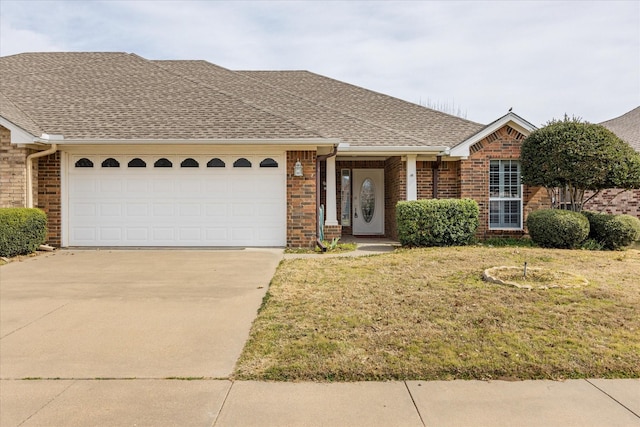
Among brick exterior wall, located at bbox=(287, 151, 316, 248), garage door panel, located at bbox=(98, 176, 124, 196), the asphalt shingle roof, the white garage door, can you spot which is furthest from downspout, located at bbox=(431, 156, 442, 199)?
garage door panel, located at bbox=(98, 176, 124, 196)

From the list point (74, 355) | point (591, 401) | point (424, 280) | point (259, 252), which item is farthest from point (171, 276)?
point (591, 401)

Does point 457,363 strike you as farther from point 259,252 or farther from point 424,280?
point 259,252

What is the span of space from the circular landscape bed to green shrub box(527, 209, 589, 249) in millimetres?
4127

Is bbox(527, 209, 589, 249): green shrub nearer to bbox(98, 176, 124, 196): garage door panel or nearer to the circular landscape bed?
the circular landscape bed

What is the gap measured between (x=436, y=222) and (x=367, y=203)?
4948 mm

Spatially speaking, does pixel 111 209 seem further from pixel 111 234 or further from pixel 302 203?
pixel 302 203

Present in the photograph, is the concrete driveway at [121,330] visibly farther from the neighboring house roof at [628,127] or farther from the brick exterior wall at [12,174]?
the neighboring house roof at [628,127]

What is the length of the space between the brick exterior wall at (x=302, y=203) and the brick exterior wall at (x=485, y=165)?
4586 millimetres

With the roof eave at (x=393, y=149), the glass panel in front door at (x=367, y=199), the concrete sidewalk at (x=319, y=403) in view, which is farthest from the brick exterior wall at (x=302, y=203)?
the concrete sidewalk at (x=319, y=403)

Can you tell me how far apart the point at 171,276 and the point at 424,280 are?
15.0 ft

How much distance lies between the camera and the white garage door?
39.9 feet

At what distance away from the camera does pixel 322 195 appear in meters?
14.5

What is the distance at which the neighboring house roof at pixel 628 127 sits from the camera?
63.0 ft

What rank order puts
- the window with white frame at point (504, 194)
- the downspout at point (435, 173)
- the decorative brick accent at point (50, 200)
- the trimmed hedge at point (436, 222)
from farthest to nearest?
the downspout at point (435, 173) < the window with white frame at point (504, 194) < the decorative brick accent at point (50, 200) < the trimmed hedge at point (436, 222)
